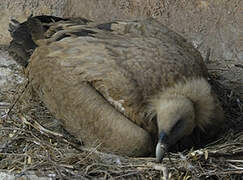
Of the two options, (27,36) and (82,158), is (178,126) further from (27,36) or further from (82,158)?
(27,36)

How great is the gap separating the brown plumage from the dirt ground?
1.23 meters

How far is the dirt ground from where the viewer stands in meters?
6.72

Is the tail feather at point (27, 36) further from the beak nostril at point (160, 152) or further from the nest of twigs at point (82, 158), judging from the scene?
the beak nostril at point (160, 152)

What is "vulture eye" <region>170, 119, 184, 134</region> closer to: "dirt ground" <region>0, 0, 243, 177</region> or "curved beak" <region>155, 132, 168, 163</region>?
"curved beak" <region>155, 132, 168, 163</region>

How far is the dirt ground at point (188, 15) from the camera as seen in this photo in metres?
6.72

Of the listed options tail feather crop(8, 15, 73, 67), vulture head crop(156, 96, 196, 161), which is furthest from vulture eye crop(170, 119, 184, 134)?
tail feather crop(8, 15, 73, 67)

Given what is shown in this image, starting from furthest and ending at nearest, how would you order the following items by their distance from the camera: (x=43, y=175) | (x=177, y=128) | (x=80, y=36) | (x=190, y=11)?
(x=190, y=11)
(x=80, y=36)
(x=177, y=128)
(x=43, y=175)

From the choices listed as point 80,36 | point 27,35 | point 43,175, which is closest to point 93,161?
point 43,175

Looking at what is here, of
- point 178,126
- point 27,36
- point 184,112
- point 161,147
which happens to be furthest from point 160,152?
point 27,36

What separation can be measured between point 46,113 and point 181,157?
62.2 inches

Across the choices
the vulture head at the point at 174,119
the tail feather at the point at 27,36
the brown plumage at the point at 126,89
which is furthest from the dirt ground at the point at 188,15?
the vulture head at the point at 174,119

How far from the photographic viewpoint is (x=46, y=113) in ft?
18.9

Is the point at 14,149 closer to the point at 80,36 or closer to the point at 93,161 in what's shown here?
the point at 93,161

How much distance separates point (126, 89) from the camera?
4.93 m
